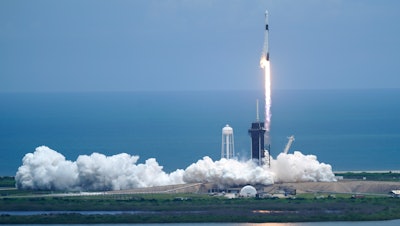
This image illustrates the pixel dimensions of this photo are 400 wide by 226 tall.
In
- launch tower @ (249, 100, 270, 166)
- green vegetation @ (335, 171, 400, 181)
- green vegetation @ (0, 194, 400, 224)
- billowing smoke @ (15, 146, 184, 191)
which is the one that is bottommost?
green vegetation @ (0, 194, 400, 224)

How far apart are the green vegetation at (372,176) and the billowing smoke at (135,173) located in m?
4.04

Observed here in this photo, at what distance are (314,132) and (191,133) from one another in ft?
42.6

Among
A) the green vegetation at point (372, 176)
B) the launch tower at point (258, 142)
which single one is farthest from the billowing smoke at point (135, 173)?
the green vegetation at point (372, 176)

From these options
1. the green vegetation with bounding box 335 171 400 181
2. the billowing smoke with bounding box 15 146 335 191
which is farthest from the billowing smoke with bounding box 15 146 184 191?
the green vegetation with bounding box 335 171 400 181

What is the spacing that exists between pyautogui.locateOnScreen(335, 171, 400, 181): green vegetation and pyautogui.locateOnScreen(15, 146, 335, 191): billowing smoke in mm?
4038

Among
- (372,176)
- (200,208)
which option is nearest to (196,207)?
(200,208)

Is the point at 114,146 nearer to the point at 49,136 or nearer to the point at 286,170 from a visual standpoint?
the point at 49,136

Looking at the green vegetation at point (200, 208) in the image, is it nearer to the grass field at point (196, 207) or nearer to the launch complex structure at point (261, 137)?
the grass field at point (196, 207)

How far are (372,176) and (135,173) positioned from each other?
1672 centimetres

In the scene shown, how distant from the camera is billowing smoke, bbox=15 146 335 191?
292 feet

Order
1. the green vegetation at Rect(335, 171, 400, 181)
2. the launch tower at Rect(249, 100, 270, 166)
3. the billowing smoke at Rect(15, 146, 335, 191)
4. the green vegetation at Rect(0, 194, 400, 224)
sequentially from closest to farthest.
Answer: the green vegetation at Rect(0, 194, 400, 224) < the billowing smoke at Rect(15, 146, 335, 191) < the launch tower at Rect(249, 100, 270, 166) < the green vegetation at Rect(335, 171, 400, 181)

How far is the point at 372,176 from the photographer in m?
96.2

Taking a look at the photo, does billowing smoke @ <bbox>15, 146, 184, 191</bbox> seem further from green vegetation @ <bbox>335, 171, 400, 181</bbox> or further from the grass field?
green vegetation @ <bbox>335, 171, 400, 181</bbox>

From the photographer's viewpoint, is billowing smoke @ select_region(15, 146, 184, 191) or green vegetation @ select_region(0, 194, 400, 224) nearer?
green vegetation @ select_region(0, 194, 400, 224)
